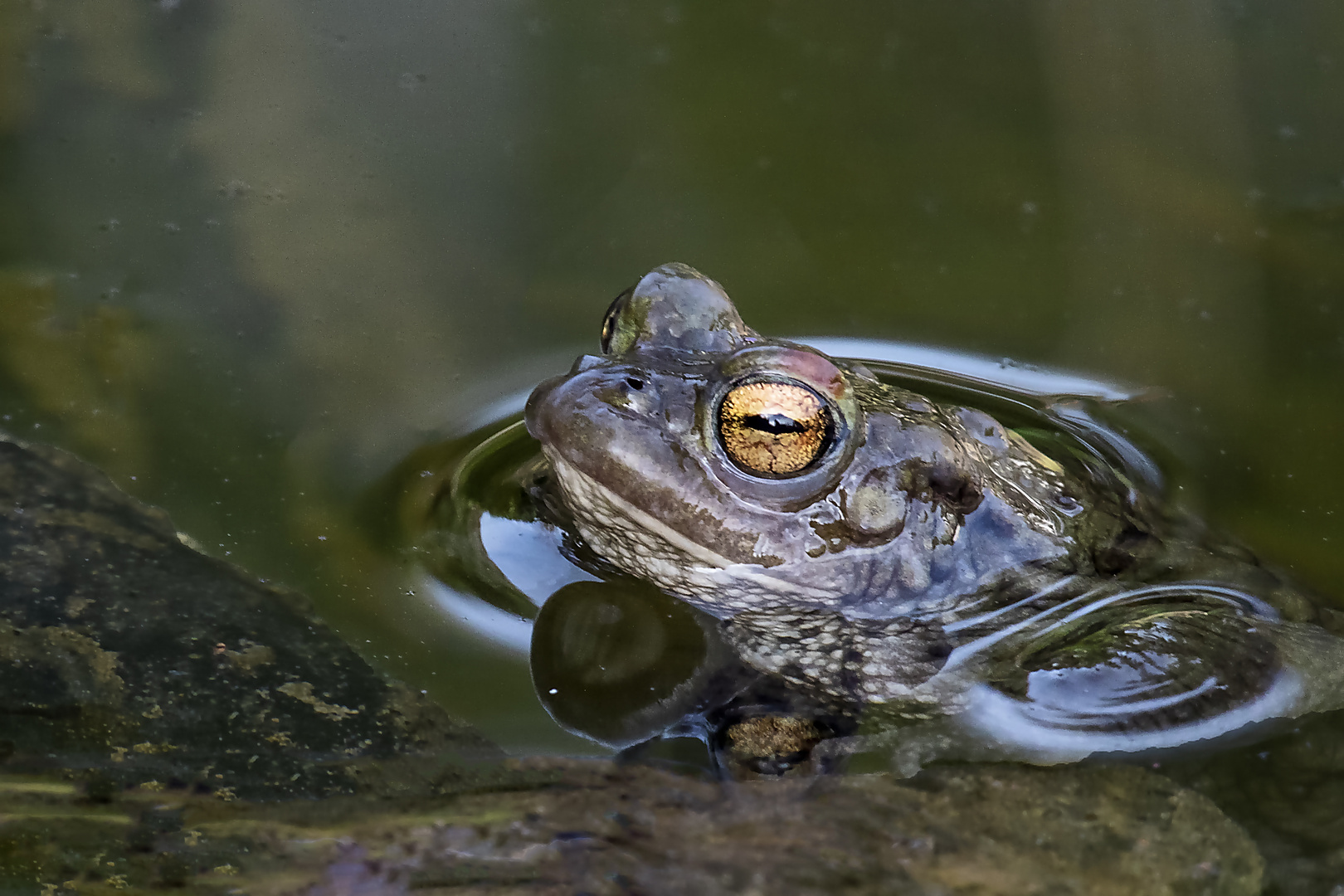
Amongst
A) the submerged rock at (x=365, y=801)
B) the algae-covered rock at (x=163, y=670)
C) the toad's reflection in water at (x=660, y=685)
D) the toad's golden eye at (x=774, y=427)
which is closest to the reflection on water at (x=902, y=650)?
the toad's reflection in water at (x=660, y=685)

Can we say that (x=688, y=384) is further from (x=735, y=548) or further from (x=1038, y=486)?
(x=1038, y=486)

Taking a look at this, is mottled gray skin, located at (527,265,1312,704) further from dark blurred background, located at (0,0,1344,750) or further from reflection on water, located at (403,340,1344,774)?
dark blurred background, located at (0,0,1344,750)

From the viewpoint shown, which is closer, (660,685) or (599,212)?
(660,685)

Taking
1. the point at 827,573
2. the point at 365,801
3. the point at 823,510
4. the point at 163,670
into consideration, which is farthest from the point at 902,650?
the point at 163,670

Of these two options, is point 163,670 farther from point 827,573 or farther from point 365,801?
point 827,573

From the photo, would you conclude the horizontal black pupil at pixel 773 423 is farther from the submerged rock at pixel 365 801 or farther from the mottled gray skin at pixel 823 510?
the submerged rock at pixel 365 801

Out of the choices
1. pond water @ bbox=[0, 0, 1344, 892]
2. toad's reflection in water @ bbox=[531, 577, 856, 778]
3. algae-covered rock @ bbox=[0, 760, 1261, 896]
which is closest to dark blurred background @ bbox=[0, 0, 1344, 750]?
pond water @ bbox=[0, 0, 1344, 892]

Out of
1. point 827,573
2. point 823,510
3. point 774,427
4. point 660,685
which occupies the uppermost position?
point 774,427
